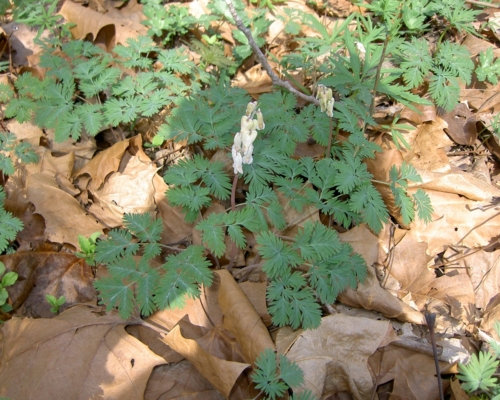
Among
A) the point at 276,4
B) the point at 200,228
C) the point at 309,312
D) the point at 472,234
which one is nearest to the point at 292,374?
the point at 309,312

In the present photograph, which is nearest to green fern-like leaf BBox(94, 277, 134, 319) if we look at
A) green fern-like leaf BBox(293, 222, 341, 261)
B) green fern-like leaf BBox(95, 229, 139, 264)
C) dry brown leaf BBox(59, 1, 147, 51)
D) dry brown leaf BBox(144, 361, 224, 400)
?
green fern-like leaf BBox(95, 229, 139, 264)

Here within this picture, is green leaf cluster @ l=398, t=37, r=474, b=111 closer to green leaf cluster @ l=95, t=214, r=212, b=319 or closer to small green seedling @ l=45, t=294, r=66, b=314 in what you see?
green leaf cluster @ l=95, t=214, r=212, b=319

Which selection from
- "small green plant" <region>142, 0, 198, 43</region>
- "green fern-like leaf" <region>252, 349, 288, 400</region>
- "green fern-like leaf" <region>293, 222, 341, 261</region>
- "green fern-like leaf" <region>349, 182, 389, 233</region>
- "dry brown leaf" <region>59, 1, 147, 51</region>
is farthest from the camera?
"dry brown leaf" <region>59, 1, 147, 51</region>

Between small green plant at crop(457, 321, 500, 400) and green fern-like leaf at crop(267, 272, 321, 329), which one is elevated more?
green fern-like leaf at crop(267, 272, 321, 329)

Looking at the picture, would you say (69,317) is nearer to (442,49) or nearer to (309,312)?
(309,312)

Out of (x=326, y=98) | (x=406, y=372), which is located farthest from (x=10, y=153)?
(x=406, y=372)
